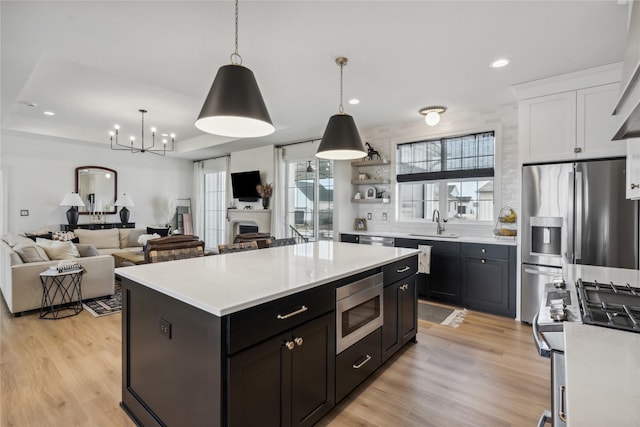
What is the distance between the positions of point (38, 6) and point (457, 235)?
492 centimetres

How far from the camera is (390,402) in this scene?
2.03 meters

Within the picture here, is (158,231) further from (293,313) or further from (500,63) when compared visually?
(500,63)

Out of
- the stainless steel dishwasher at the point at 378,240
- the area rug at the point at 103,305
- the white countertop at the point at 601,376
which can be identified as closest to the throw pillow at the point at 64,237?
the area rug at the point at 103,305

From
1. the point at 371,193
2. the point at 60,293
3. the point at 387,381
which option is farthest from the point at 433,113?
the point at 60,293

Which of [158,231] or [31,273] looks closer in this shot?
[31,273]

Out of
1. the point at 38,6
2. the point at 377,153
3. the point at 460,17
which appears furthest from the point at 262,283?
the point at 377,153

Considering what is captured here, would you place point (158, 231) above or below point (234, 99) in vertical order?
below

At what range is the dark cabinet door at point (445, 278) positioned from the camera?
3.95 metres

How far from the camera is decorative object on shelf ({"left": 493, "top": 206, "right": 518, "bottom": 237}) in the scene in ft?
12.7

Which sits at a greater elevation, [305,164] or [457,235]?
[305,164]

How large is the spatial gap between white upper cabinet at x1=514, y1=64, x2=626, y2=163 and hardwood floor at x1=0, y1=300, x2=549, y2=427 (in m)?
1.97

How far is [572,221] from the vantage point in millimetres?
3100

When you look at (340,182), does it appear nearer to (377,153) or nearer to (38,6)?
(377,153)

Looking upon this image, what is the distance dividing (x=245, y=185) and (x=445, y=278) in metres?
4.45
